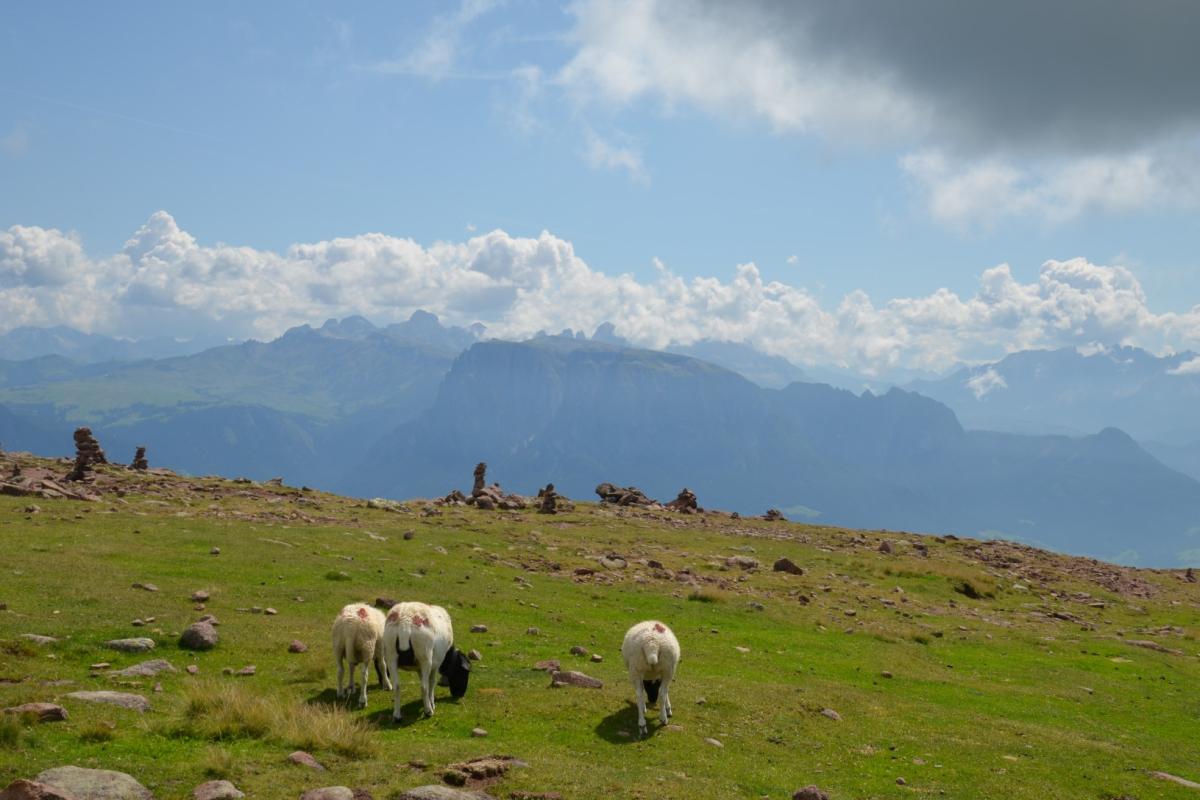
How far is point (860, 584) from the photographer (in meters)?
48.0

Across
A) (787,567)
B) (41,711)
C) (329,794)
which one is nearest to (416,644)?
(329,794)

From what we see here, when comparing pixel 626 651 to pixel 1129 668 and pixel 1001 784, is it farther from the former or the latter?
pixel 1129 668

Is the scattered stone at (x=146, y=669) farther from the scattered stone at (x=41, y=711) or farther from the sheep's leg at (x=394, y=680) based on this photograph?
the sheep's leg at (x=394, y=680)

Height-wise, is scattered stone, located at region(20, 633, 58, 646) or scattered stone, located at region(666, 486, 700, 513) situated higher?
scattered stone, located at region(666, 486, 700, 513)

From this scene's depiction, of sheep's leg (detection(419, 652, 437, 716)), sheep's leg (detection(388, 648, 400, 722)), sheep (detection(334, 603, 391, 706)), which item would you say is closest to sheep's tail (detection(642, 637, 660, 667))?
sheep's leg (detection(419, 652, 437, 716))

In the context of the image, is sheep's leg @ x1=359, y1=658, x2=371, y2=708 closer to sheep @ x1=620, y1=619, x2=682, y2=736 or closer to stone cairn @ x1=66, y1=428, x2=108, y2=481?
sheep @ x1=620, y1=619, x2=682, y2=736

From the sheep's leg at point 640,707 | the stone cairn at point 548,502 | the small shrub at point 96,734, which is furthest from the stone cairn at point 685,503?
the small shrub at point 96,734

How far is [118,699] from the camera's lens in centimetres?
1577

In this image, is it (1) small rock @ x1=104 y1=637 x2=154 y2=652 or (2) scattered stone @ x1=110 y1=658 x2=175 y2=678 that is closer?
(2) scattered stone @ x1=110 y1=658 x2=175 y2=678

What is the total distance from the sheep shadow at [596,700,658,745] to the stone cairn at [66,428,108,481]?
4985cm

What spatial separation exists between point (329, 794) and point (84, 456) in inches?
2199

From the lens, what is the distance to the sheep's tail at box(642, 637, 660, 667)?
1824cm

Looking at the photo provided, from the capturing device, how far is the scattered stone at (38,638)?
1919 centimetres

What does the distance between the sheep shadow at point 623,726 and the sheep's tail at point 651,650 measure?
1.49 m
